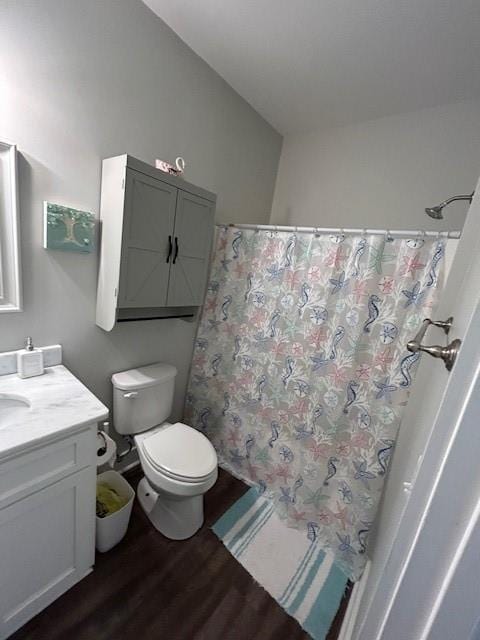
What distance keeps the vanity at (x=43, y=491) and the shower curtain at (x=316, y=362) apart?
37.7 inches

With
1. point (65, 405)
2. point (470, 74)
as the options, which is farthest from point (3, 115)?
point (470, 74)

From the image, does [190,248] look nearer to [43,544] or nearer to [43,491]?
[43,491]

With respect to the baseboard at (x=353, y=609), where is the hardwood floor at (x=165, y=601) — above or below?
below

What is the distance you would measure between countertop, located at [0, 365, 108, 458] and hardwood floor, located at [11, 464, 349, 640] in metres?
0.81

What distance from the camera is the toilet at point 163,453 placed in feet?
4.23

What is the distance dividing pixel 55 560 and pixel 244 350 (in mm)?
1267

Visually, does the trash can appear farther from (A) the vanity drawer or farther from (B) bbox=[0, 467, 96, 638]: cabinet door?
(A) the vanity drawer

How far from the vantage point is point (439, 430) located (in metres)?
0.42

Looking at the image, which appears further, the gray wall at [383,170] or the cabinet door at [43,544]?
the gray wall at [383,170]

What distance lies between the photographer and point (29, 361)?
1169 millimetres

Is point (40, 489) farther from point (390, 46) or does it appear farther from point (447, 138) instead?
point (447, 138)

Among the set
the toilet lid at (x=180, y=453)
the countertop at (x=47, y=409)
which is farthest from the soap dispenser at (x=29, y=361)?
the toilet lid at (x=180, y=453)

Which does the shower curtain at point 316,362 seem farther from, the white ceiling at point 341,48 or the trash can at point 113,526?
the white ceiling at point 341,48

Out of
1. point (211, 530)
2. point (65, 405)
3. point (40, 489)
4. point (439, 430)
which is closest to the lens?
point (439, 430)
